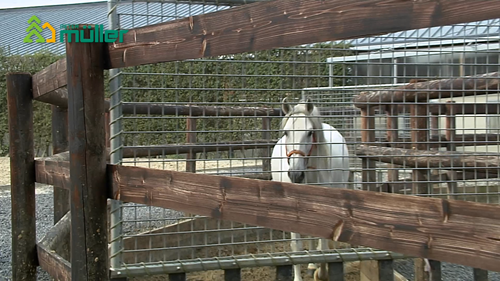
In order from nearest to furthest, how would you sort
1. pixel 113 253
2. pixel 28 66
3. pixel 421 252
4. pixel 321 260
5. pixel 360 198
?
pixel 421 252
pixel 360 198
pixel 113 253
pixel 321 260
pixel 28 66

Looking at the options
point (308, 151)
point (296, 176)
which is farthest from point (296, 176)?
point (308, 151)

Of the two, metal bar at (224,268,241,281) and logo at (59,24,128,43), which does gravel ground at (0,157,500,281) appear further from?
logo at (59,24,128,43)

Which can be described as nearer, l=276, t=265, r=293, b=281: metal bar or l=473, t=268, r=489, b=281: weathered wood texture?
l=276, t=265, r=293, b=281: metal bar

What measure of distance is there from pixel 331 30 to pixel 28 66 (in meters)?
15.5

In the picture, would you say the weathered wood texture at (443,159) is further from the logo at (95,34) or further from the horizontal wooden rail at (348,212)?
the logo at (95,34)

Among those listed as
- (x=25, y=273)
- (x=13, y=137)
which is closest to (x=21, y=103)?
(x=13, y=137)

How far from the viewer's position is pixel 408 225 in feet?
4.89

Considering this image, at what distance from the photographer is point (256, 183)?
6.17 ft

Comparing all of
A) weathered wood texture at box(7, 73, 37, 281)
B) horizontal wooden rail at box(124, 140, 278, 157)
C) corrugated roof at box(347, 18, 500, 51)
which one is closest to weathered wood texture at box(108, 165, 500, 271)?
horizontal wooden rail at box(124, 140, 278, 157)

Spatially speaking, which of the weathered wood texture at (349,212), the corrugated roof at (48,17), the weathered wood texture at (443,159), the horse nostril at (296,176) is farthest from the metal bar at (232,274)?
the corrugated roof at (48,17)

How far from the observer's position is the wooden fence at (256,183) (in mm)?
1403

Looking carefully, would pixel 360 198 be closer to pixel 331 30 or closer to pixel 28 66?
pixel 331 30

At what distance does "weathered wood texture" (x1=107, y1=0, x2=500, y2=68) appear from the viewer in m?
1.41

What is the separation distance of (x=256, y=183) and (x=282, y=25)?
59cm
